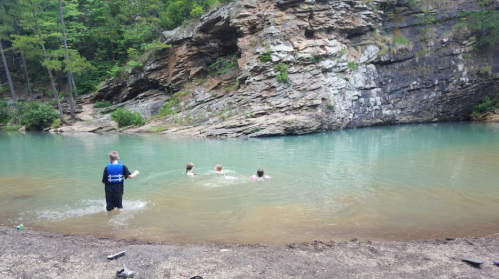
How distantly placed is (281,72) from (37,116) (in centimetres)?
2143

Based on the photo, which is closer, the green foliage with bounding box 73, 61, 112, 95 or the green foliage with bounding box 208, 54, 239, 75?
the green foliage with bounding box 208, 54, 239, 75

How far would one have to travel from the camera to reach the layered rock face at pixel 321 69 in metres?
24.1

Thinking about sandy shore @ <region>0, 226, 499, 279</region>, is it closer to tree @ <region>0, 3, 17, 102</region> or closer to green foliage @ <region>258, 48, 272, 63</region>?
green foliage @ <region>258, 48, 272, 63</region>

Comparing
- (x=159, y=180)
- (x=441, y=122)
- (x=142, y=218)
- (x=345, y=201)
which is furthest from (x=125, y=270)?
(x=441, y=122)

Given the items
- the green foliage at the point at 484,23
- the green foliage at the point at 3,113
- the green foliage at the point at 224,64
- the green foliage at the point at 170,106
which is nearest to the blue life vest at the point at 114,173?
the green foliage at the point at 170,106

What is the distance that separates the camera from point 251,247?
533 cm

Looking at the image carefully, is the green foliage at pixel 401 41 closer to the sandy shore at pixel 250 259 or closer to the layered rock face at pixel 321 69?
the layered rock face at pixel 321 69

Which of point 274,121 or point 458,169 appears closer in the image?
point 458,169

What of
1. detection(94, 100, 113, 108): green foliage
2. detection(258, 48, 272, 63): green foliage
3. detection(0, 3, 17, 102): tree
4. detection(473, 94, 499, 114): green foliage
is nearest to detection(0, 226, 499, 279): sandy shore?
detection(258, 48, 272, 63): green foliage

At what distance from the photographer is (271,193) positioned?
30.2 ft

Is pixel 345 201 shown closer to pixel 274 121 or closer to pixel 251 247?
pixel 251 247

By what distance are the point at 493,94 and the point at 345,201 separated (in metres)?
27.0

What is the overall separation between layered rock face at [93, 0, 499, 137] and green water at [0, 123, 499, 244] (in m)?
7.24

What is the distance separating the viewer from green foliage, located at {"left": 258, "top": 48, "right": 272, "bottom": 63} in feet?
80.8
